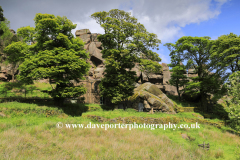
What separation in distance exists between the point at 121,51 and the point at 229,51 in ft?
56.6

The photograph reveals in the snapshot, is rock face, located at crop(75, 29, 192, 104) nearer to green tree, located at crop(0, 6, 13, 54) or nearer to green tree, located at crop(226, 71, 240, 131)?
green tree, located at crop(0, 6, 13, 54)

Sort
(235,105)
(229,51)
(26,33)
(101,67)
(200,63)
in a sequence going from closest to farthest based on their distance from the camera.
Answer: (235,105), (26,33), (229,51), (200,63), (101,67)

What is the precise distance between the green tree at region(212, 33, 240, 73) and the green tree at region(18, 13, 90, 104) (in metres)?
21.8

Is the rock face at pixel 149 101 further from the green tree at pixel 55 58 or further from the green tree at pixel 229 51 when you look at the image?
the green tree at pixel 229 51

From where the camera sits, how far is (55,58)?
18359 mm

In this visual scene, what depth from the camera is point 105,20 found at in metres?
23.9

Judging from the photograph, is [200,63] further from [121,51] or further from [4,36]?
[4,36]

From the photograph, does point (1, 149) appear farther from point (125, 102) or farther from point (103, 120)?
point (125, 102)

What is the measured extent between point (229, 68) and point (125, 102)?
18.4 metres

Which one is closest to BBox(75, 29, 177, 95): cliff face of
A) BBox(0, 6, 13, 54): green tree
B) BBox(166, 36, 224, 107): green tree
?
BBox(166, 36, 224, 107): green tree

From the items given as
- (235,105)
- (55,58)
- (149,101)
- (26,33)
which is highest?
(26,33)

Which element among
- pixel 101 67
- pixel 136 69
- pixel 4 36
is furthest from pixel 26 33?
pixel 136 69

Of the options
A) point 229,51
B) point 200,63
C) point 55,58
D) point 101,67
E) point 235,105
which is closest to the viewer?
point 235,105

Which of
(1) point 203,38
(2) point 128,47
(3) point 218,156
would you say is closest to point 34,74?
(2) point 128,47
